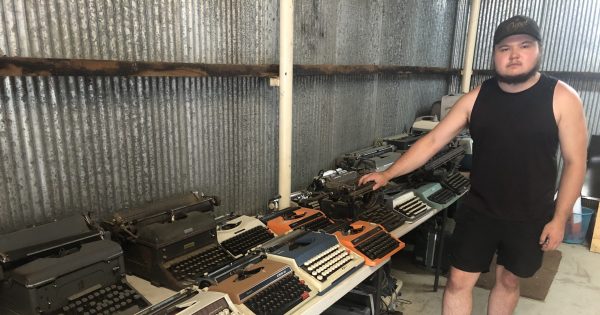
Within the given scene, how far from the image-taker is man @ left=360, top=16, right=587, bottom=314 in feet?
5.67

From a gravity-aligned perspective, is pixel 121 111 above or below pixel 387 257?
above

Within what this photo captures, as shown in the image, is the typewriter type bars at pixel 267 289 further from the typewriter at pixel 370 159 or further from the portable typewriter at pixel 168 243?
the typewriter at pixel 370 159

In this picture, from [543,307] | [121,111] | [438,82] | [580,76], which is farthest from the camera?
[438,82]

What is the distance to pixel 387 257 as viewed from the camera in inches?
74.0

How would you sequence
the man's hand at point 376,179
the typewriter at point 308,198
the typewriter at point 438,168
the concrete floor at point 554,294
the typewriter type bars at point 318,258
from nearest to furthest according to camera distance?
the typewriter type bars at point 318,258 < the man's hand at point 376,179 < the typewriter at point 308,198 < the concrete floor at point 554,294 < the typewriter at point 438,168

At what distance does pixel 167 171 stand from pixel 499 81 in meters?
1.61

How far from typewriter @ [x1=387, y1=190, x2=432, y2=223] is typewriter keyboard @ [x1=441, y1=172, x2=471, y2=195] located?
433mm

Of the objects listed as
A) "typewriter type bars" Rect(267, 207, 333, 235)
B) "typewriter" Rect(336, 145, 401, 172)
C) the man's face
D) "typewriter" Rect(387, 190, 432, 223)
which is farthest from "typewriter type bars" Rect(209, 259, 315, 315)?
"typewriter" Rect(336, 145, 401, 172)

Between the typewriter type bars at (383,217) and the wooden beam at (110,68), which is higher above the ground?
the wooden beam at (110,68)

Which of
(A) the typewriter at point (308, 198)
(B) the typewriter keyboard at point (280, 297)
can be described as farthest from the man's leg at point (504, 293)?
(B) the typewriter keyboard at point (280, 297)

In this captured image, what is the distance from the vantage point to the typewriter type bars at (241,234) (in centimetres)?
184

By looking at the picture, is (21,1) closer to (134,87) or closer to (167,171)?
(134,87)

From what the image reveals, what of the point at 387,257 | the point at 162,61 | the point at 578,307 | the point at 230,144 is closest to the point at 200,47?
the point at 162,61

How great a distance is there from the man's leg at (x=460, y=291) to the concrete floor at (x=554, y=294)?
2.61 ft
